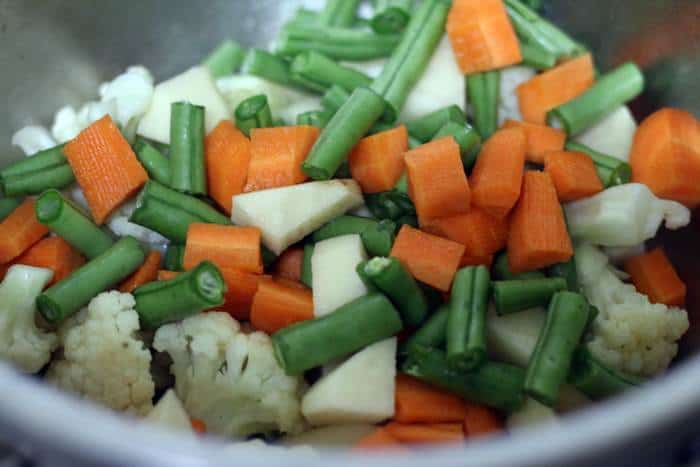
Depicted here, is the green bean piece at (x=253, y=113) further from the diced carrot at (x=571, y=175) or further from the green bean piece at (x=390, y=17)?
the diced carrot at (x=571, y=175)

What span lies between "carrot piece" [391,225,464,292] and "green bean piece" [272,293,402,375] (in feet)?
0.52

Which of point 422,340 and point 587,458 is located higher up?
point 587,458

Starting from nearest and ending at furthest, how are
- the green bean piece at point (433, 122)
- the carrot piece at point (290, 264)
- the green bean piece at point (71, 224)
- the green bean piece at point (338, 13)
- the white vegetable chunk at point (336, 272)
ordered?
the white vegetable chunk at point (336, 272)
the green bean piece at point (71, 224)
the carrot piece at point (290, 264)
the green bean piece at point (433, 122)
the green bean piece at point (338, 13)

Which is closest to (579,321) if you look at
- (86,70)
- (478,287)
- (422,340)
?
(478,287)

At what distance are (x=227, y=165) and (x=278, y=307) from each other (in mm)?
463

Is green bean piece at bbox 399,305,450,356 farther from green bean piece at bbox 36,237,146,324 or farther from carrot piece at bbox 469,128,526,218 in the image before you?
green bean piece at bbox 36,237,146,324

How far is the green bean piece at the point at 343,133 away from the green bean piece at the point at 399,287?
35 cm

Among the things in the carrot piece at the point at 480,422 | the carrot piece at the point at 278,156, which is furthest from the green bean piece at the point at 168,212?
the carrot piece at the point at 480,422

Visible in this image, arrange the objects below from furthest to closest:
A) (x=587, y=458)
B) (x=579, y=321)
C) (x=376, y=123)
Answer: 1. (x=376, y=123)
2. (x=579, y=321)
3. (x=587, y=458)

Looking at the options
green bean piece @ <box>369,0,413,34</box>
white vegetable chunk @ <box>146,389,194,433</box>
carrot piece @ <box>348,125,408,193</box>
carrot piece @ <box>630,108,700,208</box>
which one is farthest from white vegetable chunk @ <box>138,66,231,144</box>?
carrot piece @ <box>630,108,700,208</box>

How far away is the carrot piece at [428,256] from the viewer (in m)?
1.89

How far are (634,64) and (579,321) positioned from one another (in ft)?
3.42

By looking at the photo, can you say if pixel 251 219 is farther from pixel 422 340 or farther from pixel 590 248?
pixel 590 248

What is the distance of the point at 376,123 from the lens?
222cm
